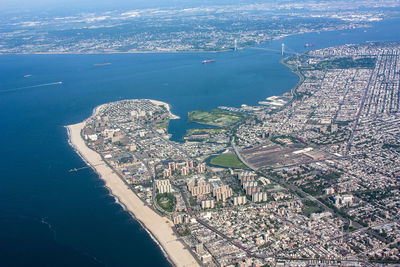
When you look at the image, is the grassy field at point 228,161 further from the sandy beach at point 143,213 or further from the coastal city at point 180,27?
the coastal city at point 180,27

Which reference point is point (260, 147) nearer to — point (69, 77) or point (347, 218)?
point (347, 218)

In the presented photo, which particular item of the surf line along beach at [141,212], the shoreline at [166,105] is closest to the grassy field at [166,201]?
the surf line along beach at [141,212]

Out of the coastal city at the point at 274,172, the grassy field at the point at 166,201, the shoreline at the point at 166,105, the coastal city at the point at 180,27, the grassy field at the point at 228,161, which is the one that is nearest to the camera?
the coastal city at the point at 274,172

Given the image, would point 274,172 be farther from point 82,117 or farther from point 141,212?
point 82,117

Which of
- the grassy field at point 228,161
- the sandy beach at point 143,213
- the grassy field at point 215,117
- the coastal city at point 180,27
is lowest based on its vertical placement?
the sandy beach at point 143,213

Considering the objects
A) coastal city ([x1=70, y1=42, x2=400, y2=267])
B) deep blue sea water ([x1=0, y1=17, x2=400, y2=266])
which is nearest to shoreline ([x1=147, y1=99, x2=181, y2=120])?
coastal city ([x1=70, y1=42, x2=400, y2=267])

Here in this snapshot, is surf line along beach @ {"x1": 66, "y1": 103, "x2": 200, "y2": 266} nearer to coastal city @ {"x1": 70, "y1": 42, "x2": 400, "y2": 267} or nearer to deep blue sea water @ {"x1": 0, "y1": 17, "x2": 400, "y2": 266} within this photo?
coastal city @ {"x1": 70, "y1": 42, "x2": 400, "y2": 267}

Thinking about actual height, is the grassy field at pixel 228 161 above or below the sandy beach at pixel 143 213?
above

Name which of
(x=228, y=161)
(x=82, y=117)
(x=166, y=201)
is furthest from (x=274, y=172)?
(x=82, y=117)
